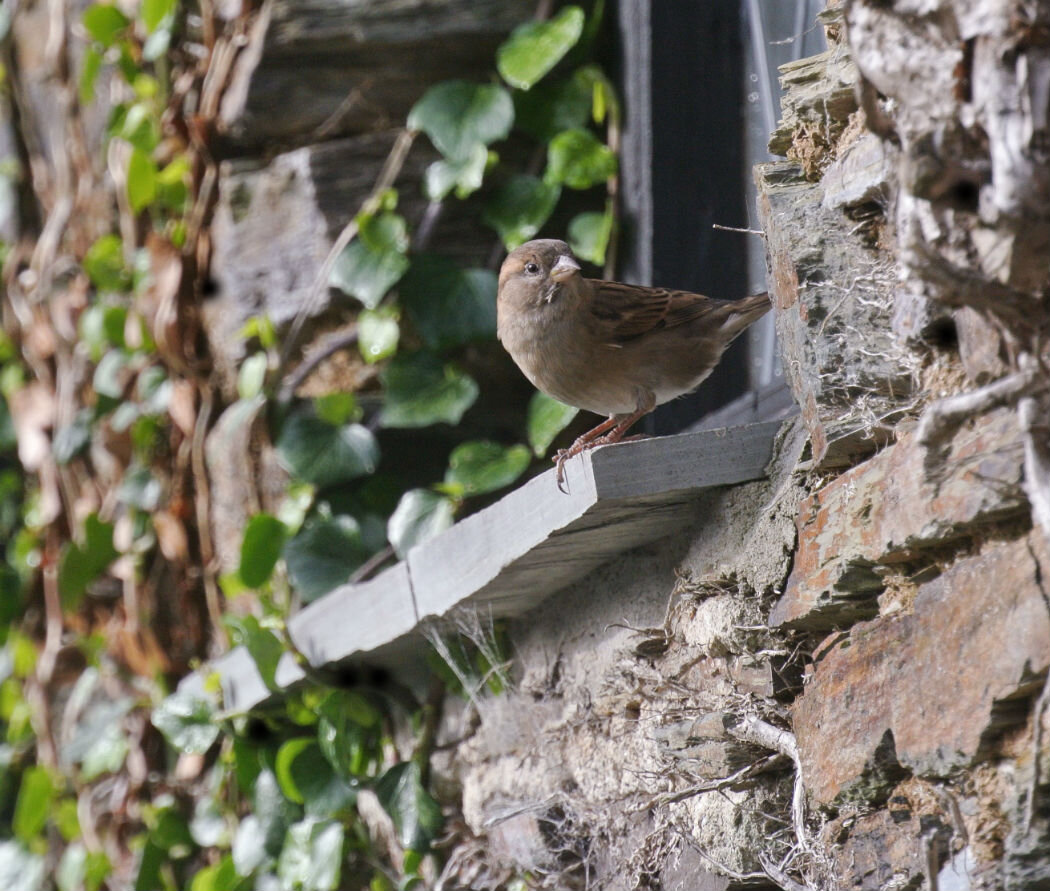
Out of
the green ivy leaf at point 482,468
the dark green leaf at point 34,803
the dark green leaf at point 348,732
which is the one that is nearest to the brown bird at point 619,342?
the green ivy leaf at point 482,468

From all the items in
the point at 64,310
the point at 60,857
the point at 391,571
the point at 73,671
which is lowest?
the point at 60,857

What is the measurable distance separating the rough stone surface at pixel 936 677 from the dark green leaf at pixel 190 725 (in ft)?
7.03

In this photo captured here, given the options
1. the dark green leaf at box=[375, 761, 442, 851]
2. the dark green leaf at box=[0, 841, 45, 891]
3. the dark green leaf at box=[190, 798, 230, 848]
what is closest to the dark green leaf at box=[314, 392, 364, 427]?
the dark green leaf at box=[375, 761, 442, 851]

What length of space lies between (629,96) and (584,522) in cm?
151

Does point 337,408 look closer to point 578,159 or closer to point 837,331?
point 578,159

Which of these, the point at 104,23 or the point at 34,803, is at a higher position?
the point at 104,23

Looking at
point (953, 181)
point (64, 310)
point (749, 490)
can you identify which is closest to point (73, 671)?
point (64, 310)

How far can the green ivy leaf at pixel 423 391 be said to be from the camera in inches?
129

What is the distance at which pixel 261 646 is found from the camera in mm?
3172

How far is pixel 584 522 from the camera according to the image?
81.3 inches

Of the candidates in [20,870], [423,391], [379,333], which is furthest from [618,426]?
[20,870]

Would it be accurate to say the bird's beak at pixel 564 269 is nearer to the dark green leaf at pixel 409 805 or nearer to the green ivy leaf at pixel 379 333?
the green ivy leaf at pixel 379 333

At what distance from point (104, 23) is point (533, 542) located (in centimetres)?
278

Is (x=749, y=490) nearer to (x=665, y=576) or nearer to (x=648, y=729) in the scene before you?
(x=665, y=576)
